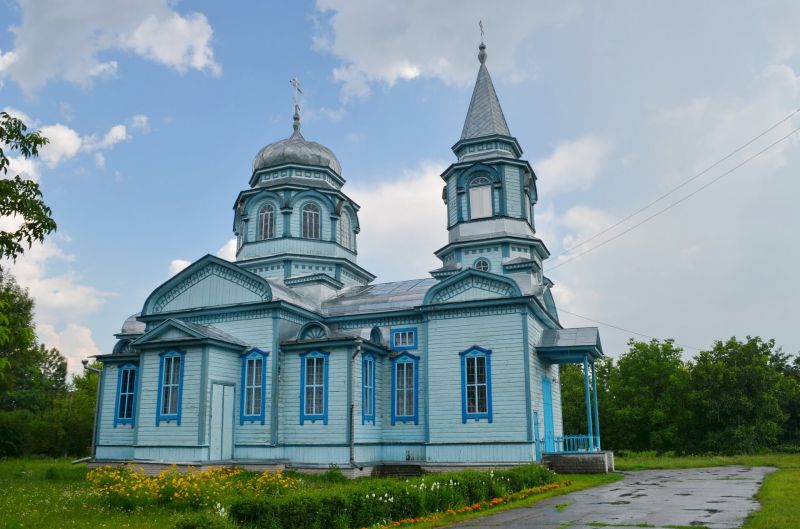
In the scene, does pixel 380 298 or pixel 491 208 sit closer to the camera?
pixel 380 298

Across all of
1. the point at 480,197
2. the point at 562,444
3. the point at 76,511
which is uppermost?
the point at 480,197

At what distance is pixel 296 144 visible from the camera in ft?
89.0

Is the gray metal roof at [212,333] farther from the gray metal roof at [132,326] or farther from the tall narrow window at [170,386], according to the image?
the gray metal roof at [132,326]

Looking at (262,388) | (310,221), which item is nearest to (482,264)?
(310,221)

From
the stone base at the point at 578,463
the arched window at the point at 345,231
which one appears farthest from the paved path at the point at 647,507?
the arched window at the point at 345,231

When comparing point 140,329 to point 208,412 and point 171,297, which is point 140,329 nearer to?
point 171,297

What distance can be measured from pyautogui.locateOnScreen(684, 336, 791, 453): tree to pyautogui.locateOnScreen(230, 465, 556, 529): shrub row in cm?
2122

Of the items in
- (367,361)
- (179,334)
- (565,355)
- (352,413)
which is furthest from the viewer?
(565,355)

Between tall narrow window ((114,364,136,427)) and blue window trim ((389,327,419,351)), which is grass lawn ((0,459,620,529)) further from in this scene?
blue window trim ((389,327,419,351))

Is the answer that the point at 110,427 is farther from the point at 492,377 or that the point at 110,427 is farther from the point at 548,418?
the point at 548,418

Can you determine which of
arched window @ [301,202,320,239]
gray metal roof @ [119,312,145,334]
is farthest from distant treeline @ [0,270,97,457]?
arched window @ [301,202,320,239]

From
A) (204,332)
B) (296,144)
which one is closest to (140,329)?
(204,332)

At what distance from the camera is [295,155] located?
2666 cm

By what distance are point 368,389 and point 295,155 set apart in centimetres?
1063
